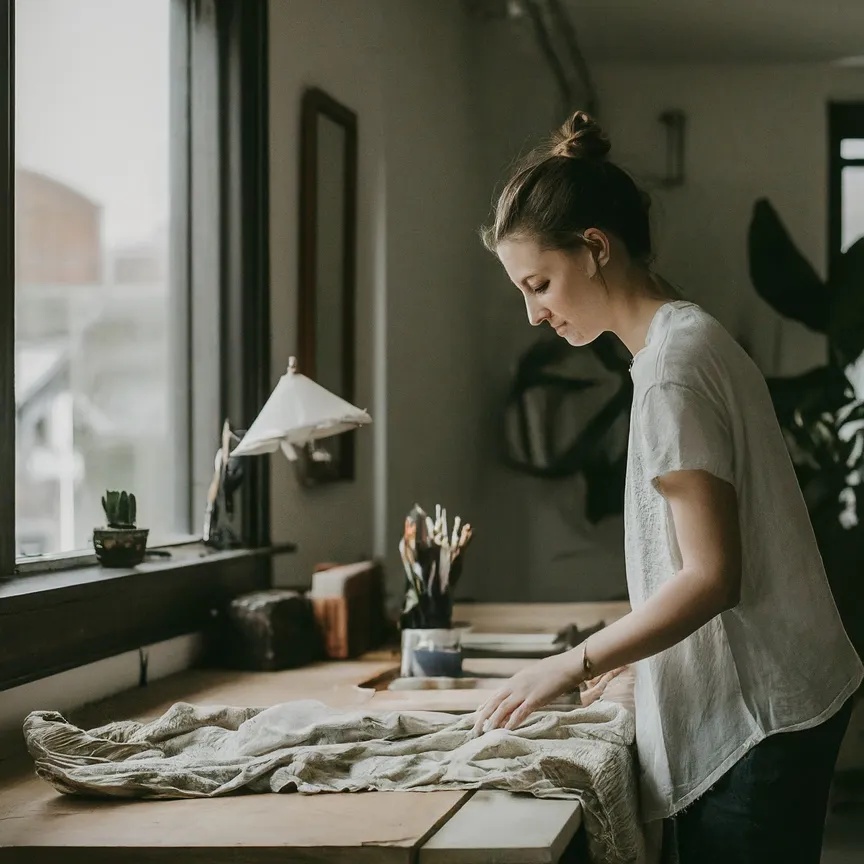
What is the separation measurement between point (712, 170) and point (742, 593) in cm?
296

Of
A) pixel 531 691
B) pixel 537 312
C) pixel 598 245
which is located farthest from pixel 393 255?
pixel 531 691

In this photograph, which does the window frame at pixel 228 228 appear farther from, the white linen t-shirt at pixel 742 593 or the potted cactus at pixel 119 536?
the white linen t-shirt at pixel 742 593

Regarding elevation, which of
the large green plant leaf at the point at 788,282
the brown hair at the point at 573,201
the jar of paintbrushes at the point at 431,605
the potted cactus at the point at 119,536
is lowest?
the jar of paintbrushes at the point at 431,605

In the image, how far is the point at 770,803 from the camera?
1.37m

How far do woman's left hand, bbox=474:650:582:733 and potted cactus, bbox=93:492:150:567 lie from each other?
0.81 m

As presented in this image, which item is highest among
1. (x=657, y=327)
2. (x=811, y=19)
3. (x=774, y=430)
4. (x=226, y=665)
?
(x=811, y=19)

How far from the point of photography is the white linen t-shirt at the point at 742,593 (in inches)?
52.9

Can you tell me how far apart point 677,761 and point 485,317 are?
288cm

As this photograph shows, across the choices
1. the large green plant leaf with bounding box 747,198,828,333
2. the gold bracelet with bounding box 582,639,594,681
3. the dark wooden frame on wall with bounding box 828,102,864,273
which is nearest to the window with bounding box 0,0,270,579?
the gold bracelet with bounding box 582,639,594,681

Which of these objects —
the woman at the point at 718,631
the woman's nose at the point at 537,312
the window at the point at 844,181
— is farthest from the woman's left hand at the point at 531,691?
the window at the point at 844,181

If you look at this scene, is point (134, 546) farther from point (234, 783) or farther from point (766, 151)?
point (766, 151)

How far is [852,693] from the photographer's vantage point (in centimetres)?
141

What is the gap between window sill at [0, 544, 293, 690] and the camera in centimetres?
168

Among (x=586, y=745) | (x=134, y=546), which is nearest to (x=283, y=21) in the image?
(x=134, y=546)
